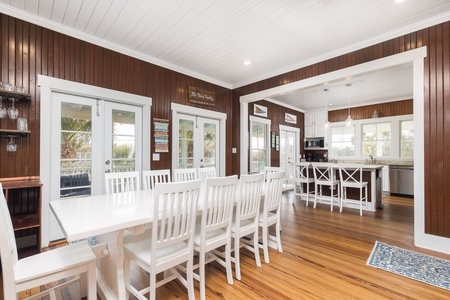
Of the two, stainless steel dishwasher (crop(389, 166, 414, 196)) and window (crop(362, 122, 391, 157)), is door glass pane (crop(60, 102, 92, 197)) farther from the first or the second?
window (crop(362, 122, 391, 157))

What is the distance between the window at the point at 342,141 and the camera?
23.7 feet

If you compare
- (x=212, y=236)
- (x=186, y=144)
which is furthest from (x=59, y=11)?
(x=212, y=236)

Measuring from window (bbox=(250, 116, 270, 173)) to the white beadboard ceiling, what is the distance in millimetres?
2168

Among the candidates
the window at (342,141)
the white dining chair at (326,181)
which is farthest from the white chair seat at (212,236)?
the window at (342,141)

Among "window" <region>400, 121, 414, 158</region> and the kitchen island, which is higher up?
"window" <region>400, 121, 414, 158</region>

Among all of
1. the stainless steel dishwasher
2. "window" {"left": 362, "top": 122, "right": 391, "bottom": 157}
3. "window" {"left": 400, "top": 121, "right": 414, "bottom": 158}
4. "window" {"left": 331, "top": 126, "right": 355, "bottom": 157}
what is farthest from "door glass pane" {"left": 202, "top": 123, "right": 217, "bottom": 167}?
"window" {"left": 400, "top": 121, "right": 414, "bottom": 158}

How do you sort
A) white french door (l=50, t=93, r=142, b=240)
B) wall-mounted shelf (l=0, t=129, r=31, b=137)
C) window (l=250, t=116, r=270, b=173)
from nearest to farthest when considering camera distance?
wall-mounted shelf (l=0, t=129, r=31, b=137), white french door (l=50, t=93, r=142, b=240), window (l=250, t=116, r=270, b=173)

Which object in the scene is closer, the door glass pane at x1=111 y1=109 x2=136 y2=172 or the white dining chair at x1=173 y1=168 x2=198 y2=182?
the white dining chair at x1=173 y1=168 x2=198 y2=182

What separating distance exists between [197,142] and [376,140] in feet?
19.2

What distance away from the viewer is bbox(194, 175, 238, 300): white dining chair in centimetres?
175

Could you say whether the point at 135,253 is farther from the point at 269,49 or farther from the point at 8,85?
the point at 269,49

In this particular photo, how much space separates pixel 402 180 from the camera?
577cm

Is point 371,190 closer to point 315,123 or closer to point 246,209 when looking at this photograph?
point 246,209

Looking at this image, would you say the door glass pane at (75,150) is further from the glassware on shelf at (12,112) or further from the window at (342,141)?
the window at (342,141)
